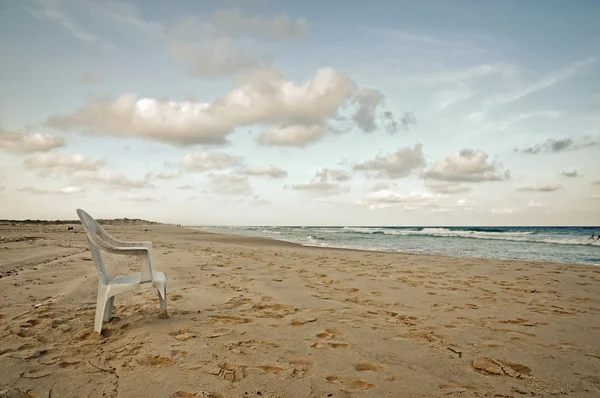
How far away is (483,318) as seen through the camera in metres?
4.39

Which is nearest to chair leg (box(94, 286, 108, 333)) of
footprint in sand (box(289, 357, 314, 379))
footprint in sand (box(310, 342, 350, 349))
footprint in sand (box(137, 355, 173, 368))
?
A: footprint in sand (box(137, 355, 173, 368))

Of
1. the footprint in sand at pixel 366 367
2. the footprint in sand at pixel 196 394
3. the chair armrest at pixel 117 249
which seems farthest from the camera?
the chair armrest at pixel 117 249

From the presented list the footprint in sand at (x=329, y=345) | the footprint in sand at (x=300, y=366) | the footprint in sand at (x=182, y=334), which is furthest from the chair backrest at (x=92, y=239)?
the footprint in sand at (x=329, y=345)

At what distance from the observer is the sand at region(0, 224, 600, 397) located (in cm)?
258

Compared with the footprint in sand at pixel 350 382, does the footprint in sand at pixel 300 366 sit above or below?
above

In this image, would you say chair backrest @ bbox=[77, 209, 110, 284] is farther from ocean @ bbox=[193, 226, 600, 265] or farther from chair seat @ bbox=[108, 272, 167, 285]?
ocean @ bbox=[193, 226, 600, 265]

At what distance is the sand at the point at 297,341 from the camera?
101 inches

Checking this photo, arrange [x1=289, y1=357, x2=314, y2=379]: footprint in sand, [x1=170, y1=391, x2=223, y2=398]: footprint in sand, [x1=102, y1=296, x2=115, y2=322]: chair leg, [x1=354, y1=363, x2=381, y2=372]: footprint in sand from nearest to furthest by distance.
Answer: [x1=170, y1=391, x2=223, y2=398]: footprint in sand → [x1=289, y1=357, x2=314, y2=379]: footprint in sand → [x1=354, y1=363, x2=381, y2=372]: footprint in sand → [x1=102, y1=296, x2=115, y2=322]: chair leg

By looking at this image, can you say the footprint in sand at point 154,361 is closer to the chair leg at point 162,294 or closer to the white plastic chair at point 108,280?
the white plastic chair at point 108,280

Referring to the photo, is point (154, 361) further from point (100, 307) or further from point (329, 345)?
point (329, 345)

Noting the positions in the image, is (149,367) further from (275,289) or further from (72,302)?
(275,289)

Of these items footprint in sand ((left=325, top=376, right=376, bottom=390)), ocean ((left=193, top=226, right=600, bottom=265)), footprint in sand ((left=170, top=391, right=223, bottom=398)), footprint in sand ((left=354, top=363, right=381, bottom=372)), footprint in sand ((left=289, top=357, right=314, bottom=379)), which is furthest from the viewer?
ocean ((left=193, top=226, right=600, bottom=265))

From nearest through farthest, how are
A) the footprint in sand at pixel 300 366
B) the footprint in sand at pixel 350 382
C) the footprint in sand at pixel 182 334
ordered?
the footprint in sand at pixel 350 382 < the footprint in sand at pixel 300 366 < the footprint in sand at pixel 182 334

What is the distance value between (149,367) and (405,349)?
2339 mm
